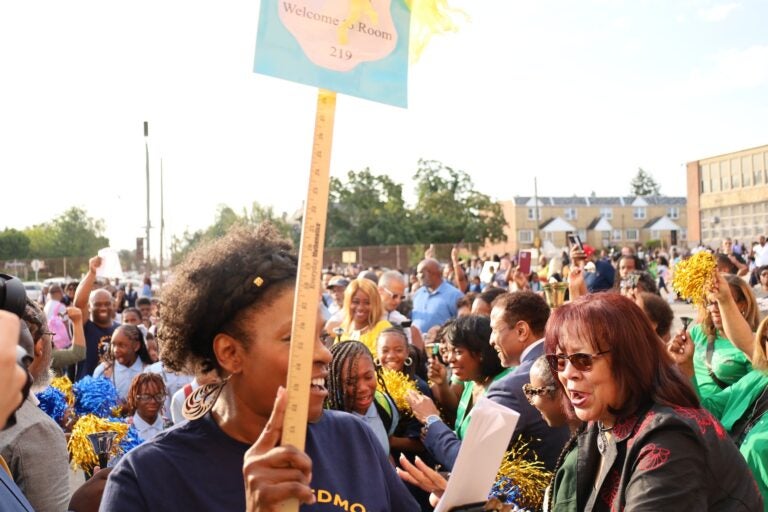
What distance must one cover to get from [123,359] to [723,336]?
5466mm

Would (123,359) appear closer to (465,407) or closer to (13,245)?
(465,407)

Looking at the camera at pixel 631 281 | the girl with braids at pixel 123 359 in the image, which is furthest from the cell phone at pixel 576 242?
the girl with braids at pixel 123 359

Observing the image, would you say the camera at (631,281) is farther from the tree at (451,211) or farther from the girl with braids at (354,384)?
the tree at (451,211)

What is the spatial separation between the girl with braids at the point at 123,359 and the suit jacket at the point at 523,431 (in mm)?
4388

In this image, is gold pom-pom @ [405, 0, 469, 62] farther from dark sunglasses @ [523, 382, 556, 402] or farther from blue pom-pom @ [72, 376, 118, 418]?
blue pom-pom @ [72, 376, 118, 418]

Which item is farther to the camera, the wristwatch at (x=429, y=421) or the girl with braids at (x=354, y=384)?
the girl with braids at (x=354, y=384)

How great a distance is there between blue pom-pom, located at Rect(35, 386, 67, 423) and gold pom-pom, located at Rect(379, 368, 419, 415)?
2.00m

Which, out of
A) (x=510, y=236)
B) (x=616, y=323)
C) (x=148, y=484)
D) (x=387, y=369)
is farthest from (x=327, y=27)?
(x=510, y=236)

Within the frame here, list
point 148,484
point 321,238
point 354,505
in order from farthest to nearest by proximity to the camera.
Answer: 1. point 354,505
2. point 148,484
3. point 321,238

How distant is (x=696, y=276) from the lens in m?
5.26

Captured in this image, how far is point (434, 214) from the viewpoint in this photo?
66.9 m

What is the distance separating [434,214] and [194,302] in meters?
65.0

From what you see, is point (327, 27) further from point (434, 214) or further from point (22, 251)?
point (22, 251)

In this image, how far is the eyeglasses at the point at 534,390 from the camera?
12.6 feet
